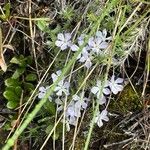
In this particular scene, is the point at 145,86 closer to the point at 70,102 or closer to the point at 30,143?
the point at 70,102

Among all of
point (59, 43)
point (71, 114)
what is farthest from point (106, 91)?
point (59, 43)

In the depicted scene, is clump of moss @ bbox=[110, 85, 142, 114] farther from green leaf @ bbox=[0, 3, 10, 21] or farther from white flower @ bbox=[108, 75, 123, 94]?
green leaf @ bbox=[0, 3, 10, 21]

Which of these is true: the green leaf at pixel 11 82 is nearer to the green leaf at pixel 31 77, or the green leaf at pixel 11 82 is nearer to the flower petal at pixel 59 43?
the green leaf at pixel 31 77

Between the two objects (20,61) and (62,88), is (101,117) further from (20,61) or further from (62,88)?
(20,61)

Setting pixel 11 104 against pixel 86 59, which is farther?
pixel 11 104

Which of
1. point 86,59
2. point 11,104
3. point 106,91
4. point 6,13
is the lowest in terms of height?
point 11,104

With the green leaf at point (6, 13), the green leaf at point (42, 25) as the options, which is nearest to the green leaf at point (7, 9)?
the green leaf at point (6, 13)

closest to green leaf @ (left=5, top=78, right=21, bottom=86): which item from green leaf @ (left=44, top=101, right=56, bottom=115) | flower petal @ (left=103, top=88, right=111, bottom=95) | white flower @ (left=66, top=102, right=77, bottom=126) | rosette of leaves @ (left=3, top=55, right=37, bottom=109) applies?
rosette of leaves @ (left=3, top=55, right=37, bottom=109)
